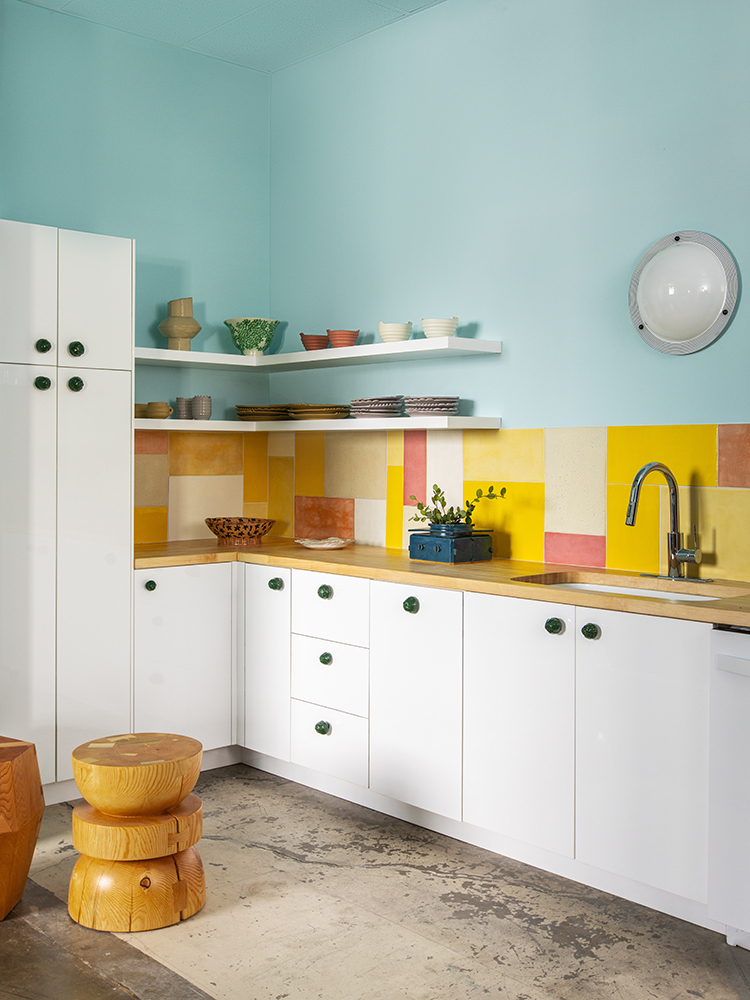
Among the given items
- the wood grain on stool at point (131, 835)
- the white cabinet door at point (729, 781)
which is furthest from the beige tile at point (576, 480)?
the wood grain on stool at point (131, 835)

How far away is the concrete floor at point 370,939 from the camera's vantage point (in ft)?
7.32

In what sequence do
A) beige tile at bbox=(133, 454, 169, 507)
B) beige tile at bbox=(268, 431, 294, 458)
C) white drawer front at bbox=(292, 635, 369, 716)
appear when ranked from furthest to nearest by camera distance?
beige tile at bbox=(268, 431, 294, 458), beige tile at bbox=(133, 454, 169, 507), white drawer front at bbox=(292, 635, 369, 716)

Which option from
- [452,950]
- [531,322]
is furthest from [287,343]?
[452,950]

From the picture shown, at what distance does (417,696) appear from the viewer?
122 inches

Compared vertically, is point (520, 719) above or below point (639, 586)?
below

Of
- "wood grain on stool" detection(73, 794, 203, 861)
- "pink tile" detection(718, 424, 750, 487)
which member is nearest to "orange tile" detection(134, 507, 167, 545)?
"wood grain on stool" detection(73, 794, 203, 861)

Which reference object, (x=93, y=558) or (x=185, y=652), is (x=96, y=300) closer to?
(x=93, y=558)

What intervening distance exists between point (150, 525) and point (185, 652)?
2.27 feet

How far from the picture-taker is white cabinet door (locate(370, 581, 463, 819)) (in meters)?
3.00

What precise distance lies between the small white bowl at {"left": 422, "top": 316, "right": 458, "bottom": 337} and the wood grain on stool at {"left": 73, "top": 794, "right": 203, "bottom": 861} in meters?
1.84

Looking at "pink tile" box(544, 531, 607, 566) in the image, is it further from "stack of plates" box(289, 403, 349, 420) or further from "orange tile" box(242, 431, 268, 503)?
"orange tile" box(242, 431, 268, 503)

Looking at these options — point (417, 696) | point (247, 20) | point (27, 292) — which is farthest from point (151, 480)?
point (247, 20)

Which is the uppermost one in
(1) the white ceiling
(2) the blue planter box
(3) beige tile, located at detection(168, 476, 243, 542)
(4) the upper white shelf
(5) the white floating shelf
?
(1) the white ceiling

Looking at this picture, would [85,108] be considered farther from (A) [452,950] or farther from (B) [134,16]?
(A) [452,950]
